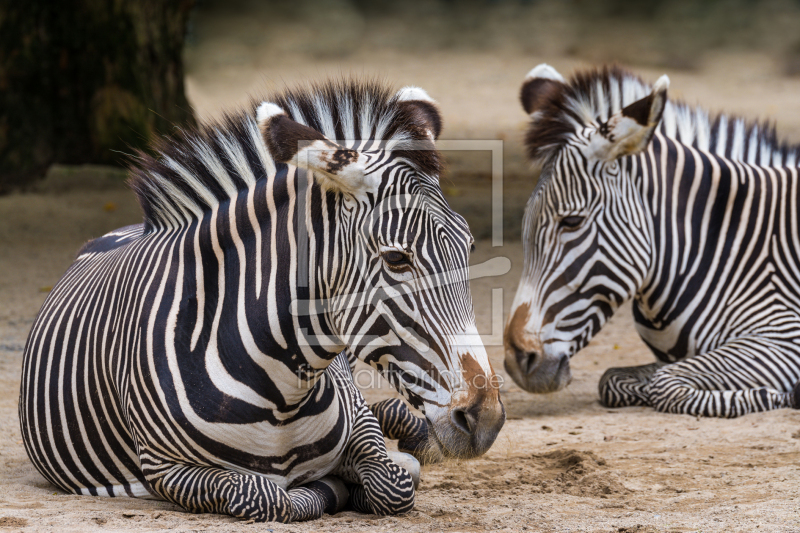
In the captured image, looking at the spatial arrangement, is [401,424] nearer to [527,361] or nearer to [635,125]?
[527,361]

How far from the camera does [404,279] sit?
308 cm

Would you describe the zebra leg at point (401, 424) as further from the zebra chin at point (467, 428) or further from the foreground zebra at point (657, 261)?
the zebra chin at point (467, 428)

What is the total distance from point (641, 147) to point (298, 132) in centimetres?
314

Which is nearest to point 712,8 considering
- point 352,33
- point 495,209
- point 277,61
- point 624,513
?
point 352,33

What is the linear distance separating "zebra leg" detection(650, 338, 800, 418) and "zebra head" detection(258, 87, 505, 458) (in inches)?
114

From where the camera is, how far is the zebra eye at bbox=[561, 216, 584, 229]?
563 cm

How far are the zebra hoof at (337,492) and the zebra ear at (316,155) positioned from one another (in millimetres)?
1476

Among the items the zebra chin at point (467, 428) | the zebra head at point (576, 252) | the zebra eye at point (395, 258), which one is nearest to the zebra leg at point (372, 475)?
the zebra chin at point (467, 428)

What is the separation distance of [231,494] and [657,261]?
365 cm

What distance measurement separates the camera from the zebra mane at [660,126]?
6.03 metres

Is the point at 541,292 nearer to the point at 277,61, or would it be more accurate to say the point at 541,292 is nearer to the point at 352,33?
the point at 277,61

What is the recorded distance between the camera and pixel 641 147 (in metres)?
5.50

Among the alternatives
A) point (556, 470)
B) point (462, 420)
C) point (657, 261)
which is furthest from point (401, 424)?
point (657, 261)

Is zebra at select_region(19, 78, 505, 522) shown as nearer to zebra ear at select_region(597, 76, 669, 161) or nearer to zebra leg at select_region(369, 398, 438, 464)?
zebra leg at select_region(369, 398, 438, 464)
